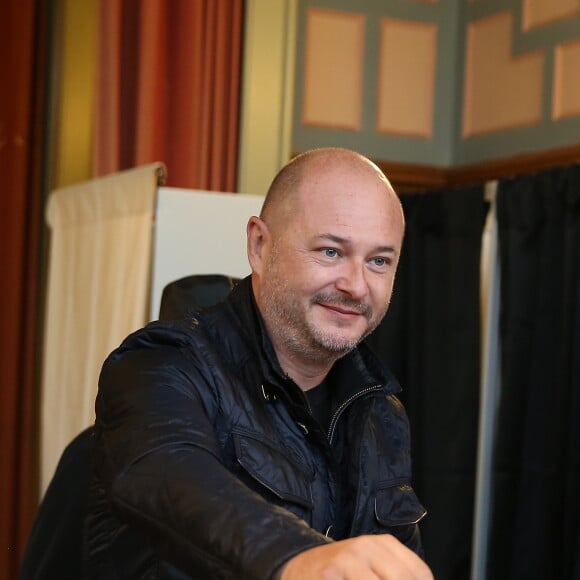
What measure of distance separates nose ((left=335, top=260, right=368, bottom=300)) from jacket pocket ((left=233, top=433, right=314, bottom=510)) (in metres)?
0.25

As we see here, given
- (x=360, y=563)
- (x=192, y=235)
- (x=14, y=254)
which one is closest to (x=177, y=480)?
(x=360, y=563)

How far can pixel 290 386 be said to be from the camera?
5.16 ft

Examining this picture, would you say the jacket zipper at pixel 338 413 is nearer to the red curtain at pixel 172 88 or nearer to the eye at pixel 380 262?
the eye at pixel 380 262

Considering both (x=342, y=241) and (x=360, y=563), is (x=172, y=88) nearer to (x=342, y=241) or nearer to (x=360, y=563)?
(x=342, y=241)

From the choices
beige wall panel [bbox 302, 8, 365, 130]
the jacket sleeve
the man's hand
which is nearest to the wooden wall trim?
beige wall panel [bbox 302, 8, 365, 130]

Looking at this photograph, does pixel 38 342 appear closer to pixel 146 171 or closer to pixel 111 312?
pixel 111 312

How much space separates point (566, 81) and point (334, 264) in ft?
9.83

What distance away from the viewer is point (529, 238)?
3605 millimetres

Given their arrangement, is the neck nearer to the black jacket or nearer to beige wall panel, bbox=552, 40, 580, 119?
the black jacket

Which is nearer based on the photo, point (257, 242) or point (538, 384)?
point (257, 242)

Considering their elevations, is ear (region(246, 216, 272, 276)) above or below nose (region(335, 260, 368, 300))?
above

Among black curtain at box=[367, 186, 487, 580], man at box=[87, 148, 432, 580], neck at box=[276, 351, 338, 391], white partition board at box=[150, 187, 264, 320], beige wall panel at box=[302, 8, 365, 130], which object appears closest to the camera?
man at box=[87, 148, 432, 580]

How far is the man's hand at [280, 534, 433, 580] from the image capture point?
86 centimetres

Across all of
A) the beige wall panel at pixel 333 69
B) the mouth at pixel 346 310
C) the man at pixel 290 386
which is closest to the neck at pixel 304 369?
the man at pixel 290 386
